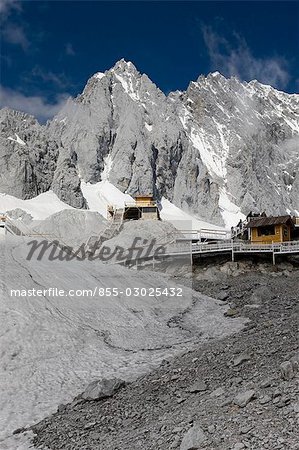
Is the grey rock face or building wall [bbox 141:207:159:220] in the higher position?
the grey rock face

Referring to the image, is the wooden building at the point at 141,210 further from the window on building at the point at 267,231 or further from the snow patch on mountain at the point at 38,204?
the window on building at the point at 267,231

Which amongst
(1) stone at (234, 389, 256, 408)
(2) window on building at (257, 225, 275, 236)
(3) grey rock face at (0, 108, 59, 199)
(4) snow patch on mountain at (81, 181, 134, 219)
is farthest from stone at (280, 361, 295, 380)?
(3) grey rock face at (0, 108, 59, 199)

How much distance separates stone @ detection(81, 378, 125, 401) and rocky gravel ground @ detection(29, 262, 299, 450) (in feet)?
0.38

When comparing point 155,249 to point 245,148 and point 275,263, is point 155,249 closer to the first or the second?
point 275,263

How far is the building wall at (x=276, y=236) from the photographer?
54.9m

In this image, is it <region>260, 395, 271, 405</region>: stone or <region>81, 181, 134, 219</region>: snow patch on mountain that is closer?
<region>260, 395, 271, 405</region>: stone

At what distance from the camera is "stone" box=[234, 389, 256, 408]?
1088 centimetres

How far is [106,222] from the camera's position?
74625 millimetres

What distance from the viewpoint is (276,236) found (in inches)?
2173

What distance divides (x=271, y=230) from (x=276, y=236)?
124 cm

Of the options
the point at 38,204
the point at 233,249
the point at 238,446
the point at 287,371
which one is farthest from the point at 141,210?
the point at 238,446

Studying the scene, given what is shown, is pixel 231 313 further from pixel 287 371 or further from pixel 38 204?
pixel 38 204

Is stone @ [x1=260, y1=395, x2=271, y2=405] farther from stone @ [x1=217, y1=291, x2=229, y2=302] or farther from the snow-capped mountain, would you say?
the snow-capped mountain

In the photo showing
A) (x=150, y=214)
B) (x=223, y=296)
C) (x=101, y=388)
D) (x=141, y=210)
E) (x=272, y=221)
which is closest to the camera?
(x=101, y=388)
